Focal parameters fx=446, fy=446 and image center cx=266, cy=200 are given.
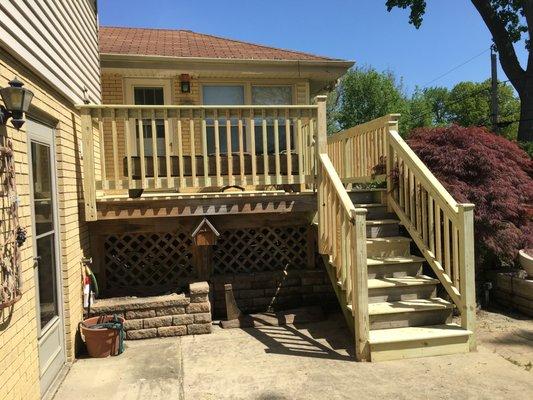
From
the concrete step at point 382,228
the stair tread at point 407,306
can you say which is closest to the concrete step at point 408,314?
the stair tread at point 407,306

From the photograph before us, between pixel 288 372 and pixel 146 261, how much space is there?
264cm

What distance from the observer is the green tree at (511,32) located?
441 inches

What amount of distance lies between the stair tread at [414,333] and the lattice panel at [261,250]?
6.86 feet

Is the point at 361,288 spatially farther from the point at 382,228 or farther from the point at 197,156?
the point at 197,156

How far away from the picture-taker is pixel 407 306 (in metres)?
4.58

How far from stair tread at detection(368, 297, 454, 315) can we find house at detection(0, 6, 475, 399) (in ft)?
0.07

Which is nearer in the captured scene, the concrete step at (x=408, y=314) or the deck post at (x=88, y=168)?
the concrete step at (x=408, y=314)

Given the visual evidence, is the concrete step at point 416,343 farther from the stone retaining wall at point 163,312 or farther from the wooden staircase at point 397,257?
the stone retaining wall at point 163,312

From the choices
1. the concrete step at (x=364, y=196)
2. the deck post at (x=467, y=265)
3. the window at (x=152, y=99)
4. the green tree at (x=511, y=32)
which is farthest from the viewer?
the green tree at (x=511, y=32)

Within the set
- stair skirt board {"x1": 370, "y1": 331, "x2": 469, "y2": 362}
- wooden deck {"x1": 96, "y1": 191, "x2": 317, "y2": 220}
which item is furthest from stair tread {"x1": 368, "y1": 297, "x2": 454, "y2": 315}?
wooden deck {"x1": 96, "y1": 191, "x2": 317, "y2": 220}

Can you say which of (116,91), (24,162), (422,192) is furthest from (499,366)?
(116,91)

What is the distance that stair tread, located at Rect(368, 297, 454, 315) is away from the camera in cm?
445

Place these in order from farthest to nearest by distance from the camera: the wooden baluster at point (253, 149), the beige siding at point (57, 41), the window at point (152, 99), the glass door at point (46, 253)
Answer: the window at point (152, 99), the wooden baluster at point (253, 149), the glass door at point (46, 253), the beige siding at point (57, 41)

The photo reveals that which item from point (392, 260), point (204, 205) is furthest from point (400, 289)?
point (204, 205)
